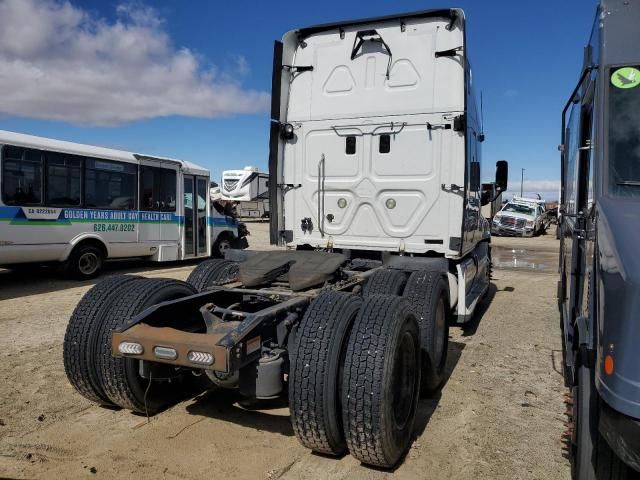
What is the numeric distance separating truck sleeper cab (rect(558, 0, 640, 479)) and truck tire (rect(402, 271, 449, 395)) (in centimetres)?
120

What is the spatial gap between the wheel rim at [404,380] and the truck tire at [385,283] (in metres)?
1.19

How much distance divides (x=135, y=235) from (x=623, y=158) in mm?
11511

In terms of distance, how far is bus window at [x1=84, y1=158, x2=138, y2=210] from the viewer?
1159 cm

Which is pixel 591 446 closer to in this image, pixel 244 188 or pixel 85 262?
pixel 85 262

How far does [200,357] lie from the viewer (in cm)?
312

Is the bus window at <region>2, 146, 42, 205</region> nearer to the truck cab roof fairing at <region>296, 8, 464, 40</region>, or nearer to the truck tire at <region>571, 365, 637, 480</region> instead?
the truck cab roof fairing at <region>296, 8, 464, 40</region>

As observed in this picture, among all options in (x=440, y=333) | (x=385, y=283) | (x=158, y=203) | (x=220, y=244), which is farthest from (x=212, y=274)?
(x=220, y=244)

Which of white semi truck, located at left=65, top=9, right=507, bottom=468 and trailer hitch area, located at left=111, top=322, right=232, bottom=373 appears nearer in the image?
trailer hitch area, located at left=111, top=322, right=232, bottom=373

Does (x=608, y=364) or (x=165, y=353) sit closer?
(x=608, y=364)

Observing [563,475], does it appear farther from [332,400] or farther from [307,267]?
Answer: [307,267]

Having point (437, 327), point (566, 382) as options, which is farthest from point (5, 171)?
point (566, 382)

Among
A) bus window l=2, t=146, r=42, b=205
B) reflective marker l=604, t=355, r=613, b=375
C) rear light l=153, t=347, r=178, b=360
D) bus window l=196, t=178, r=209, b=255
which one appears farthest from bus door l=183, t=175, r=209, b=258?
reflective marker l=604, t=355, r=613, b=375

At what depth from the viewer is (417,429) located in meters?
3.96

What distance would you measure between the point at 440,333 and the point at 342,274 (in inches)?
44.9
